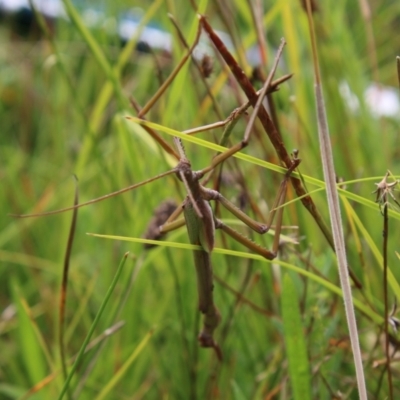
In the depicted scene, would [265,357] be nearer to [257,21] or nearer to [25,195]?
[257,21]

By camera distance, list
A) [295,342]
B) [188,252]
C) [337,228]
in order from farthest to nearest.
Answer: [188,252]
[295,342]
[337,228]

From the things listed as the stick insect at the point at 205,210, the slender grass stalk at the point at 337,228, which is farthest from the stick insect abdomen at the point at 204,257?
the slender grass stalk at the point at 337,228

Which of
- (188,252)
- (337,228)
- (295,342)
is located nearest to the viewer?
(337,228)

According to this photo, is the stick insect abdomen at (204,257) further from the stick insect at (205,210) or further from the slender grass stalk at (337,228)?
the slender grass stalk at (337,228)

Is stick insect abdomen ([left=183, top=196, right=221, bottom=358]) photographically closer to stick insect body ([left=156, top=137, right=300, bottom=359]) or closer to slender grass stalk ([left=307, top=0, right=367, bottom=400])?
stick insect body ([left=156, top=137, right=300, bottom=359])

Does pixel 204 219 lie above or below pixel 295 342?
above

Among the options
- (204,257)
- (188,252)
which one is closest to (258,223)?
(204,257)

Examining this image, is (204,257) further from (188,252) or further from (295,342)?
(188,252)

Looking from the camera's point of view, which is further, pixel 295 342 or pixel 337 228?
pixel 295 342

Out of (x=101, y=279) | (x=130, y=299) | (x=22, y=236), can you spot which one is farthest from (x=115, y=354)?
(x=22, y=236)
